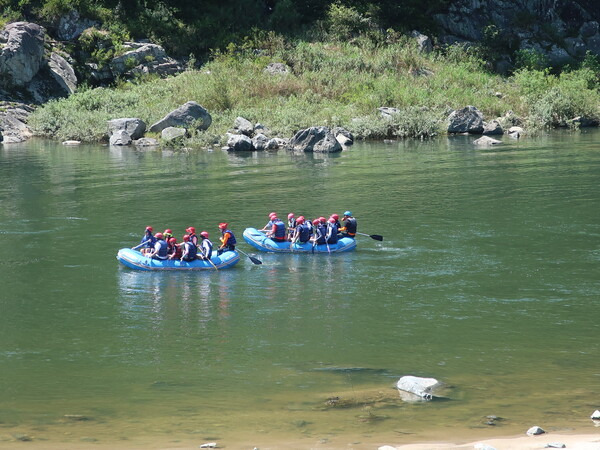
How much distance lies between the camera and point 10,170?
45156 mm

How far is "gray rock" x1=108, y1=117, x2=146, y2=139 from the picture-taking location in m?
56.6

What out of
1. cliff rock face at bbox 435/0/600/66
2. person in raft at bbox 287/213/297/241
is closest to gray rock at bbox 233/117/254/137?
cliff rock face at bbox 435/0/600/66

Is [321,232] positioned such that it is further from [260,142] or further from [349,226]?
[260,142]

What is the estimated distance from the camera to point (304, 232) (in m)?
28.0

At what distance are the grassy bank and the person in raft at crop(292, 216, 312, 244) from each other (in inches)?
1078

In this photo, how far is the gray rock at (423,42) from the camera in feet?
231

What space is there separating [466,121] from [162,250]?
37151 mm

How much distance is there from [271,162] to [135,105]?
1799cm

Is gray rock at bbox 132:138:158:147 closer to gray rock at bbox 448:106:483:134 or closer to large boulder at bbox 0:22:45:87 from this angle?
large boulder at bbox 0:22:45:87

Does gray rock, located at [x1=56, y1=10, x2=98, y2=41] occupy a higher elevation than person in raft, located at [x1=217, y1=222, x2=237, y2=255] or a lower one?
higher

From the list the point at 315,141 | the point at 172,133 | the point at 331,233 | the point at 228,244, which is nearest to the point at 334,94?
the point at 315,141

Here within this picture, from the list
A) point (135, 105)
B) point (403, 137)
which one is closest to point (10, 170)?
point (135, 105)

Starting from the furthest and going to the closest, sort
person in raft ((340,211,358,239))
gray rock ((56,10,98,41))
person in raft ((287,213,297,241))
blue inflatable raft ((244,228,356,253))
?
1. gray rock ((56,10,98,41))
2. person in raft ((340,211,358,239))
3. person in raft ((287,213,297,241))
4. blue inflatable raft ((244,228,356,253))

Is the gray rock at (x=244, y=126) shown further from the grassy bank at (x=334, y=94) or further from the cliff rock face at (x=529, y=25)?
the cliff rock face at (x=529, y=25)
